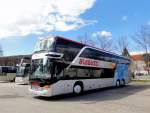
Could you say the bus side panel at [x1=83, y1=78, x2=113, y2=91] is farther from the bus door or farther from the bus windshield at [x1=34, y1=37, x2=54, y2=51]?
the bus windshield at [x1=34, y1=37, x2=54, y2=51]

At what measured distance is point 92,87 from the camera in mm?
17969

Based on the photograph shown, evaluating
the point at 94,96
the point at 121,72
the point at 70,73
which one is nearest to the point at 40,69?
the point at 70,73

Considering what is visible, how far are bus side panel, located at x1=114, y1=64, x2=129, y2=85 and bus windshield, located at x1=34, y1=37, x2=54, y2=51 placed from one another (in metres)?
9.85

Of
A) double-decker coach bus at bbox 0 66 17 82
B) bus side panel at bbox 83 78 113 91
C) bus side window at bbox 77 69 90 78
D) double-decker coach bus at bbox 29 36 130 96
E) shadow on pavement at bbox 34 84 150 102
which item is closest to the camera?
double-decker coach bus at bbox 29 36 130 96

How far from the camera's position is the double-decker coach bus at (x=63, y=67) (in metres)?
14.0

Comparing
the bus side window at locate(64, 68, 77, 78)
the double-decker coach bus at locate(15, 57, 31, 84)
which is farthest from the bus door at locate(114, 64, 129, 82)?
the double-decker coach bus at locate(15, 57, 31, 84)

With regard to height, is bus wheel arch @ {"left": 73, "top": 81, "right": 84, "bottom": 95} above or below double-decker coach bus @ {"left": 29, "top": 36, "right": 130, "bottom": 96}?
below

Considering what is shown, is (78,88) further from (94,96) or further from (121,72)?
(121,72)

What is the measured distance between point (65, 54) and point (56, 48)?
92cm

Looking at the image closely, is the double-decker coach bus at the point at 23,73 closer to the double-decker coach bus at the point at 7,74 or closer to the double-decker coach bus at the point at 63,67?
the double-decker coach bus at the point at 7,74

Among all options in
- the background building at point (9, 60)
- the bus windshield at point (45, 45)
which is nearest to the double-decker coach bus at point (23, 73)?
the bus windshield at point (45, 45)

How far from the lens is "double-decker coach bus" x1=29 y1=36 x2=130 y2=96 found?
1398 centimetres

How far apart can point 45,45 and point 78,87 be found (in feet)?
12.7

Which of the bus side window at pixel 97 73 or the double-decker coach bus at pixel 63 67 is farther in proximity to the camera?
the bus side window at pixel 97 73
